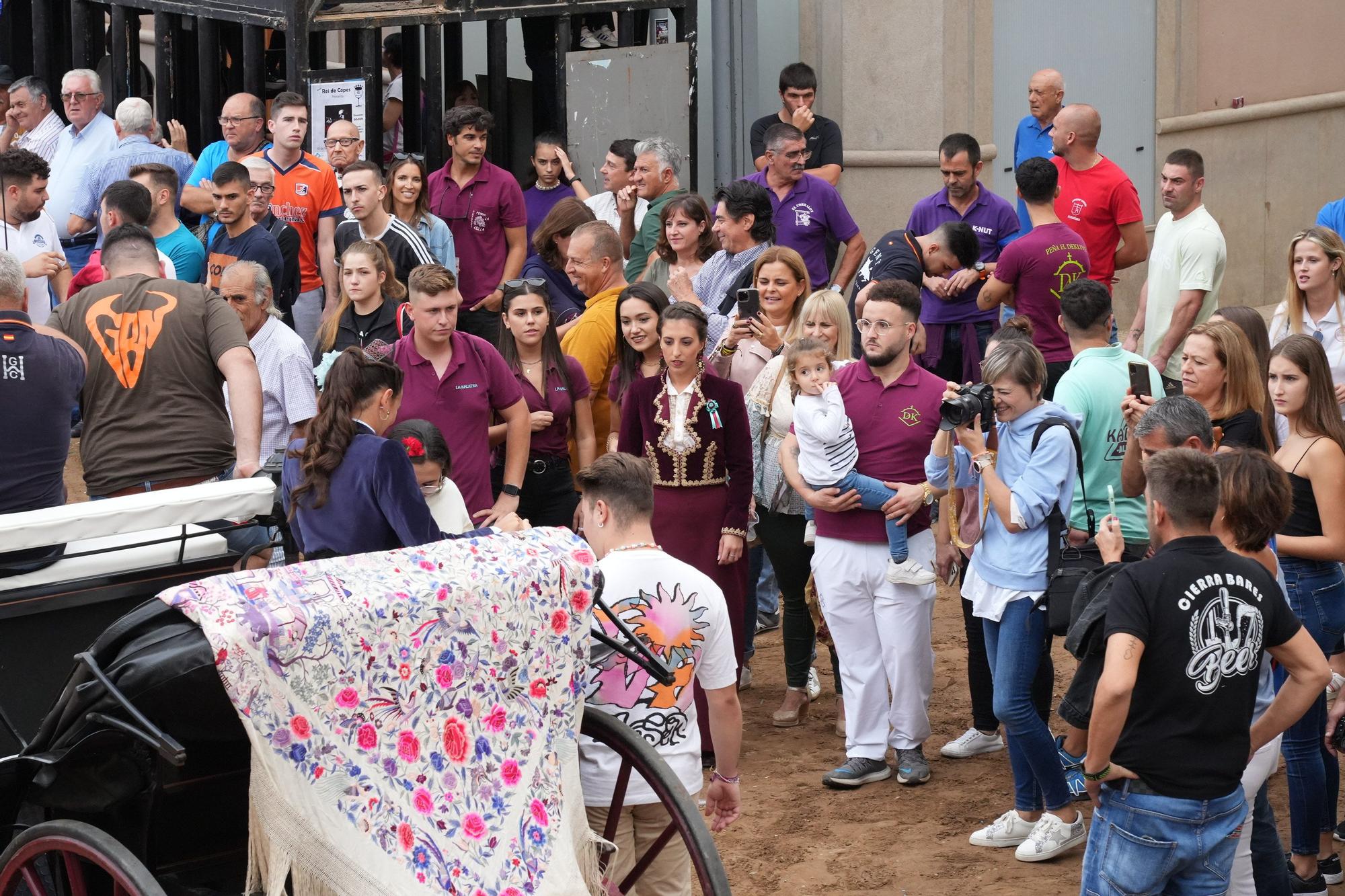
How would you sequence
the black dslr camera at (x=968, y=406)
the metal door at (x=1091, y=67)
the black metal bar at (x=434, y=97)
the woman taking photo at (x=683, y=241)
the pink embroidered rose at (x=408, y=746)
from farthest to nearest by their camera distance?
the metal door at (x=1091, y=67)
the black metal bar at (x=434, y=97)
the woman taking photo at (x=683, y=241)
the black dslr camera at (x=968, y=406)
the pink embroidered rose at (x=408, y=746)

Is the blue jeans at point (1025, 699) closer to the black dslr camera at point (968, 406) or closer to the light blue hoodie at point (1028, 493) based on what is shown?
the light blue hoodie at point (1028, 493)

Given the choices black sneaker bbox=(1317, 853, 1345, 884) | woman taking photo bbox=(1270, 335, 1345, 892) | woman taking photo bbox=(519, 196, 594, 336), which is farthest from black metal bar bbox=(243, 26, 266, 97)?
black sneaker bbox=(1317, 853, 1345, 884)

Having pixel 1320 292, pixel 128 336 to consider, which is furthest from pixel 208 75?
pixel 1320 292

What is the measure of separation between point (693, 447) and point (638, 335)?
2.04ft

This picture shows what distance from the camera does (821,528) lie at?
635 centimetres

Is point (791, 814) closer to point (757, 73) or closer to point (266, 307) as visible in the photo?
point (266, 307)

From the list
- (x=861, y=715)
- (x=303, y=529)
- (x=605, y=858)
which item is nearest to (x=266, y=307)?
(x=303, y=529)

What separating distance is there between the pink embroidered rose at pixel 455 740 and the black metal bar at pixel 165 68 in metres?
9.74

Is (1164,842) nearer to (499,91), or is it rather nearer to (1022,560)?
(1022,560)

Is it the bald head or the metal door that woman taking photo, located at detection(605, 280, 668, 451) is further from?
the metal door

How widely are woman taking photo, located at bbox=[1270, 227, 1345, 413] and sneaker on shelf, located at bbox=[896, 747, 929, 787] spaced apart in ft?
8.05

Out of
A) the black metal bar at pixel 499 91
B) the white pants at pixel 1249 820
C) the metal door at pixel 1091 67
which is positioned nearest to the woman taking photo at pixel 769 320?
the white pants at pixel 1249 820

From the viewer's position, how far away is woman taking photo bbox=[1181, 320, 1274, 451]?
17.8ft

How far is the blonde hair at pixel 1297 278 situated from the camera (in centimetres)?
695
